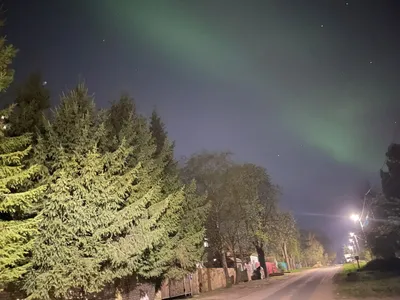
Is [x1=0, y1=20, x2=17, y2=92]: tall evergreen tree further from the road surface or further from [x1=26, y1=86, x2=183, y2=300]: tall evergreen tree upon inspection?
the road surface

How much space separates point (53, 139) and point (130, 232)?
4.67 meters

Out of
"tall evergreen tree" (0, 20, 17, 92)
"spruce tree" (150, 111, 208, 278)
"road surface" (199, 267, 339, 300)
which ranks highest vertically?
"tall evergreen tree" (0, 20, 17, 92)

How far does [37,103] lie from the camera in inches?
526


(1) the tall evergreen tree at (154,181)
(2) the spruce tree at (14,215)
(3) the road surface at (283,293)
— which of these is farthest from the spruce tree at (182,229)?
(2) the spruce tree at (14,215)

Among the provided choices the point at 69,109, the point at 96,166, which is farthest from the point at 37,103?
the point at 96,166

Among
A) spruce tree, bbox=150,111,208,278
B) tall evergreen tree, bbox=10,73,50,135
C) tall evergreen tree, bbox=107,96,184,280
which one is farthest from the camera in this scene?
spruce tree, bbox=150,111,208,278

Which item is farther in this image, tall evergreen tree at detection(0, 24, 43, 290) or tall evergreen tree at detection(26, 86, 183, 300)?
tall evergreen tree at detection(26, 86, 183, 300)

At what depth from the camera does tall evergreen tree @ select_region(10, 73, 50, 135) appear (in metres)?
12.4

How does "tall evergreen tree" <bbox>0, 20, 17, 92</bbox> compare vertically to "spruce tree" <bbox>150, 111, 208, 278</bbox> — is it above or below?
above

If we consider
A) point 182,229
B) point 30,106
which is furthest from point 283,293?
point 30,106

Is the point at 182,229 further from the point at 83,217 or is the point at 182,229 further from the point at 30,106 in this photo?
the point at 30,106

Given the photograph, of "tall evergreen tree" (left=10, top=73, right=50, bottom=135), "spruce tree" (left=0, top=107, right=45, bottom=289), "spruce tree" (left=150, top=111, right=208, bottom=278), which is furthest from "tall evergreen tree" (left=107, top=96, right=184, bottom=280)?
"spruce tree" (left=0, top=107, right=45, bottom=289)

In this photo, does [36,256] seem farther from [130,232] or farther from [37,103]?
[37,103]

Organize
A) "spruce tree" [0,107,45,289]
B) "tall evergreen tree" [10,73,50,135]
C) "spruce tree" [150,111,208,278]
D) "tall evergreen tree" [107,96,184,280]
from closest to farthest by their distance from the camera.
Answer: "spruce tree" [0,107,45,289]
"tall evergreen tree" [10,73,50,135]
"tall evergreen tree" [107,96,184,280]
"spruce tree" [150,111,208,278]
